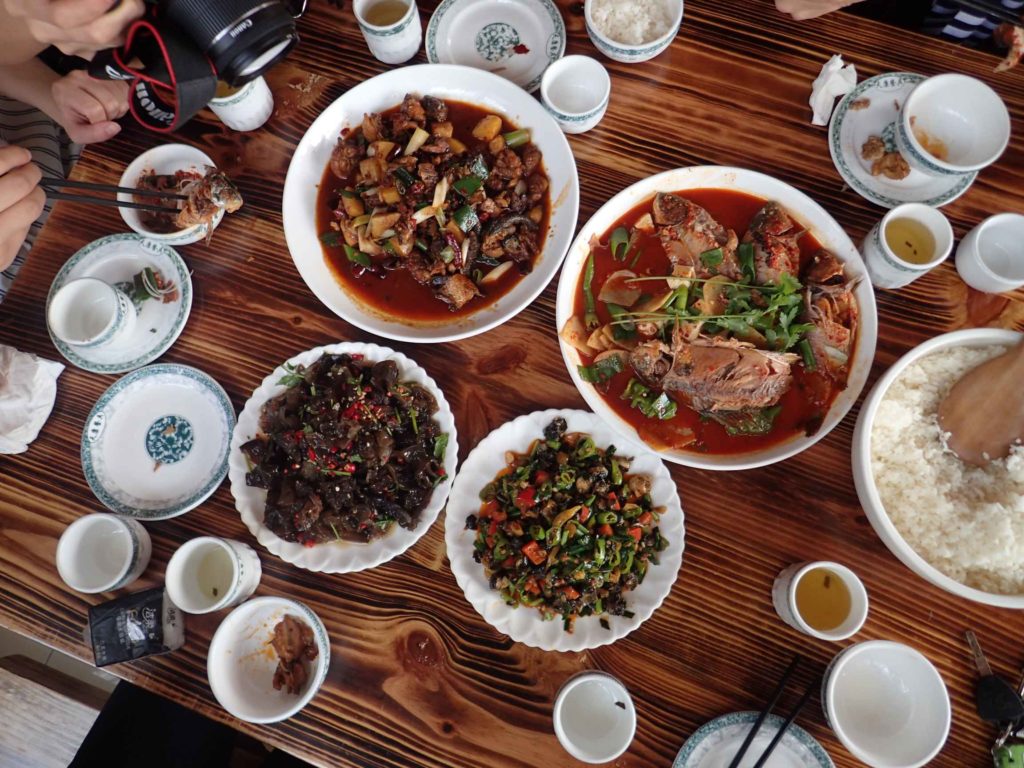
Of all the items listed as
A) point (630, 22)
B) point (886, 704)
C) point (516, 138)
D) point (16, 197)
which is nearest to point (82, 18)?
point (16, 197)

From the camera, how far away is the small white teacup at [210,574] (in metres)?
2.13

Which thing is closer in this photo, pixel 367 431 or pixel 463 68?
pixel 367 431

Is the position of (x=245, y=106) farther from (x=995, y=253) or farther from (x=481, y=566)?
(x=995, y=253)

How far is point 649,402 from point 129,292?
6.70 feet

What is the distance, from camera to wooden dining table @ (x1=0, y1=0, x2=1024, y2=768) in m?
2.13

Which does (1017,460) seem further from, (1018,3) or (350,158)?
(350,158)

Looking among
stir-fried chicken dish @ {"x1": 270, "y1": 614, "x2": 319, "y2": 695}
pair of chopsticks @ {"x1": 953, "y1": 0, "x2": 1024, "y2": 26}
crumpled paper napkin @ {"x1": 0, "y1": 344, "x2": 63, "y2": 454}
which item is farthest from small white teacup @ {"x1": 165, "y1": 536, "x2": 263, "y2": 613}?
pair of chopsticks @ {"x1": 953, "y1": 0, "x2": 1024, "y2": 26}

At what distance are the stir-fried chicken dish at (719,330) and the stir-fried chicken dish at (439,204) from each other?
1.09ft

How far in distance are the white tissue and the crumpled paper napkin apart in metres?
3.05

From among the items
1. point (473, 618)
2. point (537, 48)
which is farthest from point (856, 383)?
point (537, 48)

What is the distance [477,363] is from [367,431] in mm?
473

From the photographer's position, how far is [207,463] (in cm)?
240

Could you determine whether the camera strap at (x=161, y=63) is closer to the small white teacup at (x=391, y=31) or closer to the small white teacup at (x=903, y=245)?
the small white teacup at (x=391, y=31)

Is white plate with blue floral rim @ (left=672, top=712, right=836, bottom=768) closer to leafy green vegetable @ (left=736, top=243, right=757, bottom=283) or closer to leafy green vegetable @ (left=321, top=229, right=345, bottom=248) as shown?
leafy green vegetable @ (left=736, top=243, right=757, bottom=283)
